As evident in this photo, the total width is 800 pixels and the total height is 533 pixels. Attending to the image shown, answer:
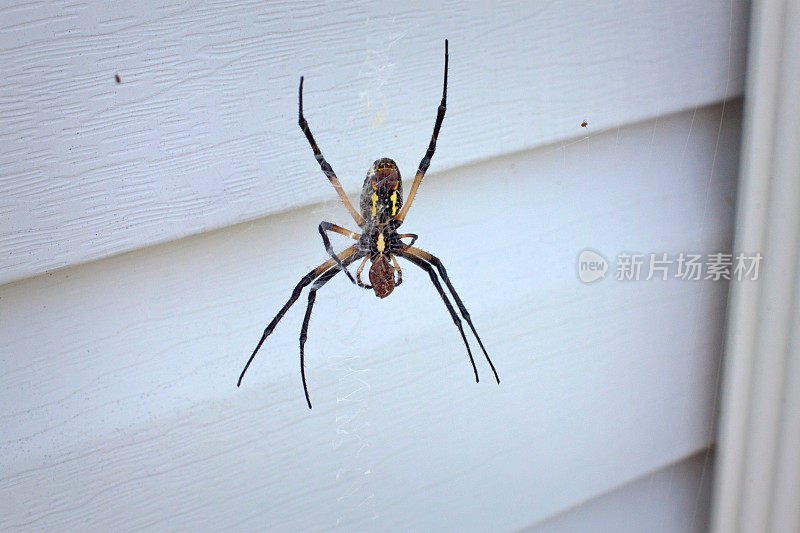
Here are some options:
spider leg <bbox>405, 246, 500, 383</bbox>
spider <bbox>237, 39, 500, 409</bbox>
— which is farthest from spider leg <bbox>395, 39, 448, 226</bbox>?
spider leg <bbox>405, 246, 500, 383</bbox>

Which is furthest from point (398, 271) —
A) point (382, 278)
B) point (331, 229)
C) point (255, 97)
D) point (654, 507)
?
point (654, 507)

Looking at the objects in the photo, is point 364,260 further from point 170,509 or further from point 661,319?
point 661,319

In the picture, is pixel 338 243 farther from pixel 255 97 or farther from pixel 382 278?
pixel 255 97

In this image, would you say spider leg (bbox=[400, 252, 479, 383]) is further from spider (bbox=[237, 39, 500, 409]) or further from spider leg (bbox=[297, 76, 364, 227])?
spider leg (bbox=[297, 76, 364, 227])

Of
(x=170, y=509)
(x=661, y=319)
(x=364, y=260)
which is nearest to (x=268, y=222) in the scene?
(x=364, y=260)

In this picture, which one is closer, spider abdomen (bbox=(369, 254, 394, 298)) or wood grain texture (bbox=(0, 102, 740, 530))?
wood grain texture (bbox=(0, 102, 740, 530))

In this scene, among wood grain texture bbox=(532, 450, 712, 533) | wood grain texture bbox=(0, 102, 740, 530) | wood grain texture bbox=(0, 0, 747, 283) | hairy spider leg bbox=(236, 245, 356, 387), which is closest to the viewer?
wood grain texture bbox=(0, 0, 747, 283)

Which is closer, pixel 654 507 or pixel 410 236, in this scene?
pixel 410 236
